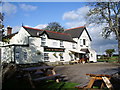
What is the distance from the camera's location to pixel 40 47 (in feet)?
66.5

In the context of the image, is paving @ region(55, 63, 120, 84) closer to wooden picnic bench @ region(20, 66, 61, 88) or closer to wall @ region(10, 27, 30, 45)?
wooden picnic bench @ region(20, 66, 61, 88)

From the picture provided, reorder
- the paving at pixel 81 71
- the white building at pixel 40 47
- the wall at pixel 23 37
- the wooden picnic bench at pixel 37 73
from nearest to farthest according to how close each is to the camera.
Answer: the wooden picnic bench at pixel 37 73, the paving at pixel 81 71, the white building at pixel 40 47, the wall at pixel 23 37

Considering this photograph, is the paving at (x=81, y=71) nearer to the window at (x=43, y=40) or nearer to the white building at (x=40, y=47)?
the white building at (x=40, y=47)

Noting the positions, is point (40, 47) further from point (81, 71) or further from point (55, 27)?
point (55, 27)

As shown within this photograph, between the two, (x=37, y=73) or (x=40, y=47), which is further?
(x=40, y=47)

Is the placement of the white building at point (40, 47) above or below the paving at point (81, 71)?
above

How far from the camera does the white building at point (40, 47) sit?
18.1m

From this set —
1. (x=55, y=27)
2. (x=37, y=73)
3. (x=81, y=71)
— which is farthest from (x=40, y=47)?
(x=55, y=27)

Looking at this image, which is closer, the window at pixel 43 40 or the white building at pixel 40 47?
the white building at pixel 40 47

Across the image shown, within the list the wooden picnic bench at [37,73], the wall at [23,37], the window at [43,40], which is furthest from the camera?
the window at [43,40]

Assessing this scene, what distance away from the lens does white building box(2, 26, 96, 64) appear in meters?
18.1

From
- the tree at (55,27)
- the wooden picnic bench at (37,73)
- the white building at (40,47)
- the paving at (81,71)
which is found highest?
the tree at (55,27)

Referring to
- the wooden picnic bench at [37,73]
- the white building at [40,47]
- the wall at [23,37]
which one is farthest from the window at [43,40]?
the wooden picnic bench at [37,73]

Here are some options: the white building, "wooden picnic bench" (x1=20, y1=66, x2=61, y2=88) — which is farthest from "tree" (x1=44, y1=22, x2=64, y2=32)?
"wooden picnic bench" (x1=20, y1=66, x2=61, y2=88)
